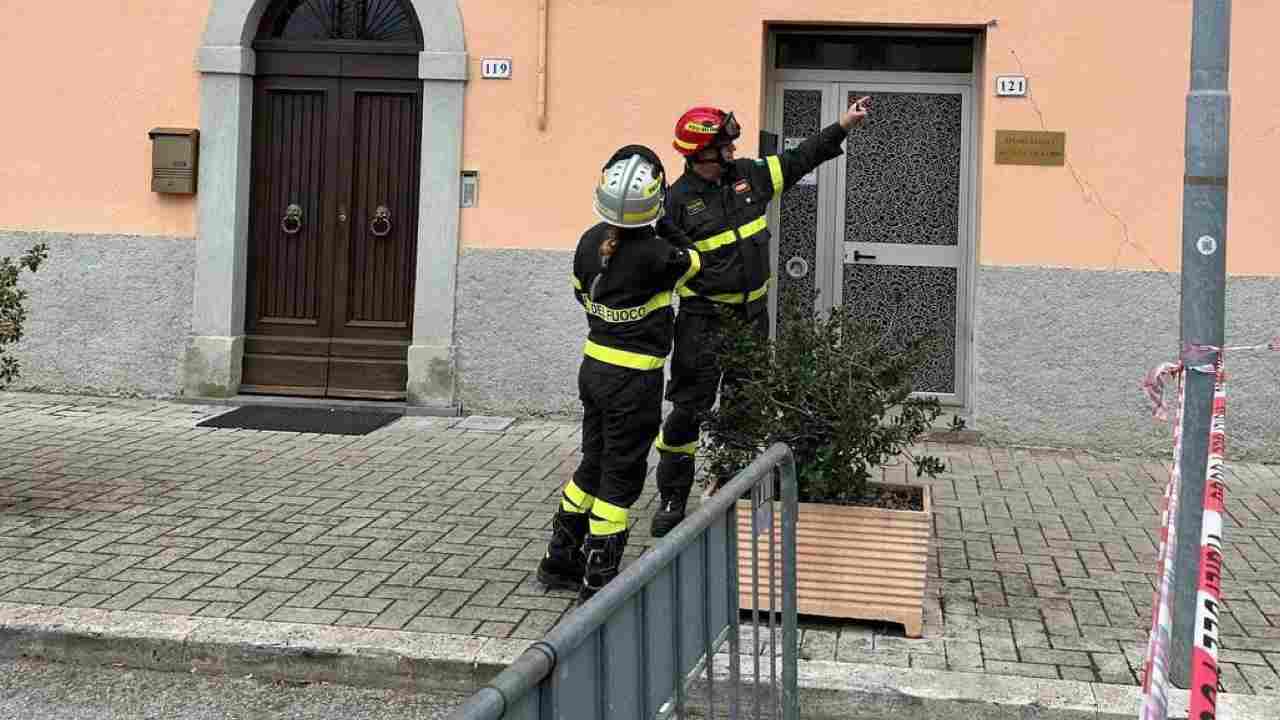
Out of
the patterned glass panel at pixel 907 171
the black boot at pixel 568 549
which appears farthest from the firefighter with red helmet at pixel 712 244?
the patterned glass panel at pixel 907 171

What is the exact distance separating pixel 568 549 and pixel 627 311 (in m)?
1.05

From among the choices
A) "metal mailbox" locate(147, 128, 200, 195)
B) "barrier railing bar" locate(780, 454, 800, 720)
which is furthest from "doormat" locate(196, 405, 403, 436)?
"barrier railing bar" locate(780, 454, 800, 720)

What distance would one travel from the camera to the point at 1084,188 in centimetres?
943

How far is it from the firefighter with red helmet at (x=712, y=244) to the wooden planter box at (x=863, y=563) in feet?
4.48

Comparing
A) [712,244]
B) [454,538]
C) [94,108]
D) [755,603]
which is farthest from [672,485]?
[94,108]

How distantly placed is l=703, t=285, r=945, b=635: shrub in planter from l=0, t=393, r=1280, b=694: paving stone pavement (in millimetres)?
202

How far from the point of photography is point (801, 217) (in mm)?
10156

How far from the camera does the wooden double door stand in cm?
1046

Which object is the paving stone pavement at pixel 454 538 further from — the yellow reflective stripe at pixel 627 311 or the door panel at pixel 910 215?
the yellow reflective stripe at pixel 627 311

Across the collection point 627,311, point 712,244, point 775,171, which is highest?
point 775,171

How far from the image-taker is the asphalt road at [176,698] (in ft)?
15.7

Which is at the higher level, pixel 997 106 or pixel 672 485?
pixel 997 106

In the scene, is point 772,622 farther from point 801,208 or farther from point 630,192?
point 801,208

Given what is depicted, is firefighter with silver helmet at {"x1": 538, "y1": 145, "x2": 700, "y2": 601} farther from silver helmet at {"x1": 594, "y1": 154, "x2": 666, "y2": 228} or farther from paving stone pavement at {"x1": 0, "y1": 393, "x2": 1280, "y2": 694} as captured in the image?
paving stone pavement at {"x1": 0, "y1": 393, "x2": 1280, "y2": 694}
